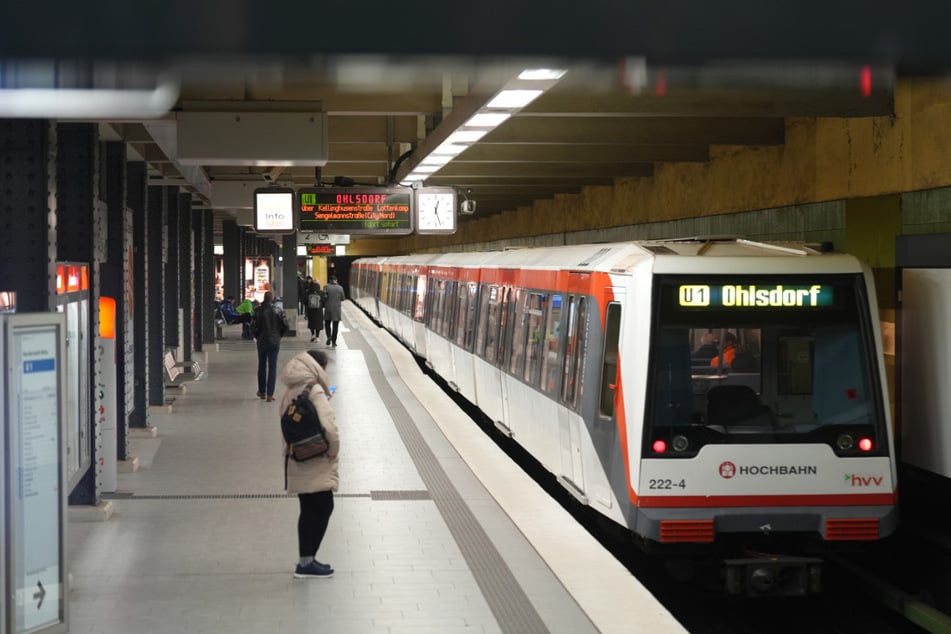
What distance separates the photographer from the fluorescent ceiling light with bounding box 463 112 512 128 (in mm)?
8719

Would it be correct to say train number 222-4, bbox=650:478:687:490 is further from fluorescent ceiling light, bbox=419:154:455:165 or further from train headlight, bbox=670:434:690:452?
fluorescent ceiling light, bbox=419:154:455:165

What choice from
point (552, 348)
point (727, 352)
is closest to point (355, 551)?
point (727, 352)

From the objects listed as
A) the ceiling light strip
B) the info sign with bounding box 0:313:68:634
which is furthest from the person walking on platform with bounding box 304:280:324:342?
the info sign with bounding box 0:313:68:634

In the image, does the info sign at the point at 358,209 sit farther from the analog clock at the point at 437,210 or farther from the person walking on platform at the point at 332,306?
the person walking on platform at the point at 332,306

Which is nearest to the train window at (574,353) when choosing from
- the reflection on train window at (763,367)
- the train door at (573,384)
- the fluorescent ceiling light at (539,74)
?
the train door at (573,384)

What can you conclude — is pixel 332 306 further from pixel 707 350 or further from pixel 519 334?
pixel 707 350

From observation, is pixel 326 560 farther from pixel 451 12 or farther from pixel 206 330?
pixel 206 330

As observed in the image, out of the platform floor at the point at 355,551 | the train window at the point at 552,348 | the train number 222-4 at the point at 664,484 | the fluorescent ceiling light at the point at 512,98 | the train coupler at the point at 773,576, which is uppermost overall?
the fluorescent ceiling light at the point at 512,98

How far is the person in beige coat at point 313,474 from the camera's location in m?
7.96

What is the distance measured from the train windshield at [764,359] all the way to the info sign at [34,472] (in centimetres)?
413

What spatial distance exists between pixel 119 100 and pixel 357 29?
3.91 metres

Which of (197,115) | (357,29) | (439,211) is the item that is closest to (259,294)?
(439,211)

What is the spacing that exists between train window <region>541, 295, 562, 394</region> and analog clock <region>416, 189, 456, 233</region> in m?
5.92

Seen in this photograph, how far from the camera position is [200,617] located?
7.21 meters
